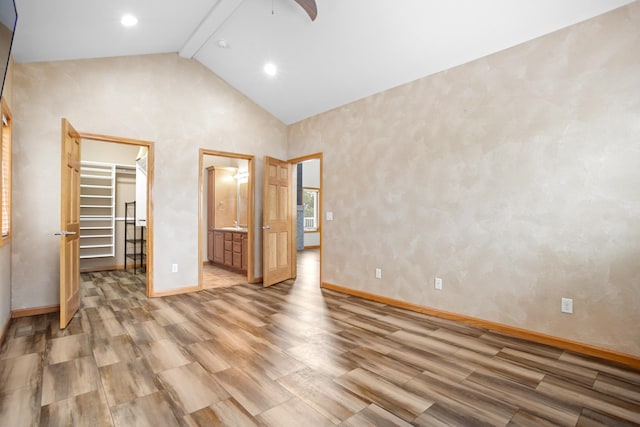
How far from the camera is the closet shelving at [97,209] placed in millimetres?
5836

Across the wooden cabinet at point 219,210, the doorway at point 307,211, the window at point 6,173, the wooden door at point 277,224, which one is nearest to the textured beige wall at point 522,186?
the wooden door at point 277,224

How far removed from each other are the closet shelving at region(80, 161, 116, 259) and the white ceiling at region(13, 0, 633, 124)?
277 cm

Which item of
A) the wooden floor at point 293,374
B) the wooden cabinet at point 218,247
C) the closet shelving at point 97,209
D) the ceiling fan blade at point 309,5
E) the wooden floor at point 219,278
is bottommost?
the wooden floor at point 293,374

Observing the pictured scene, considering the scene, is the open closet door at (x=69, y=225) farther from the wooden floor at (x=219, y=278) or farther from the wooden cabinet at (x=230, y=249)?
the wooden cabinet at (x=230, y=249)

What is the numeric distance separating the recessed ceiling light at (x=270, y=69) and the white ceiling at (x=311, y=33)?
0.06m

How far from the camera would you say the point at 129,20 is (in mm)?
3322

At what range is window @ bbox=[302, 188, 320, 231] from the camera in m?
10.9

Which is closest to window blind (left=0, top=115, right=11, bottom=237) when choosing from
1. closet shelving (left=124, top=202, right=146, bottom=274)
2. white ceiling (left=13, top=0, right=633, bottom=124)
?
white ceiling (left=13, top=0, right=633, bottom=124)

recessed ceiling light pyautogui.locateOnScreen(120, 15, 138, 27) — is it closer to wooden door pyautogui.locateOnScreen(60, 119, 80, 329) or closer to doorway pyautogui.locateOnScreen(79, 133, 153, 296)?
wooden door pyautogui.locateOnScreen(60, 119, 80, 329)

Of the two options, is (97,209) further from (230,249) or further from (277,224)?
(277,224)

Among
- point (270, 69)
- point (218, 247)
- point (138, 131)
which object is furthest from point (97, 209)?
point (270, 69)

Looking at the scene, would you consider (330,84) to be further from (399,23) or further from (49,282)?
(49,282)

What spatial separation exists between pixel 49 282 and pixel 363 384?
148 inches

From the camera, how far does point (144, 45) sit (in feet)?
13.0
